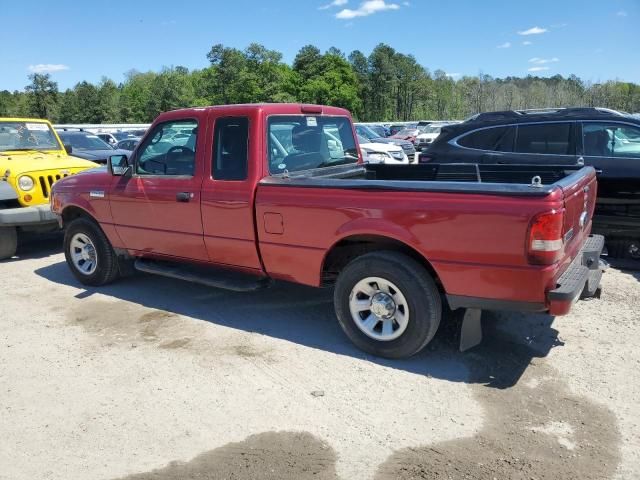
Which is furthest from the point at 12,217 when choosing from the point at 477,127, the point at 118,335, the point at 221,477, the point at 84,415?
the point at 477,127

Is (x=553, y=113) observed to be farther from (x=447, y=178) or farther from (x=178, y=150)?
(x=178, y=150)

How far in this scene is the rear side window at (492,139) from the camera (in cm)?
692

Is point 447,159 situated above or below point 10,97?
below

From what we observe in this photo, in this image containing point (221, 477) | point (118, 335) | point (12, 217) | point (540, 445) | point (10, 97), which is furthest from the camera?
point (10, 97)

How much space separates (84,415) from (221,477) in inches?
48.3

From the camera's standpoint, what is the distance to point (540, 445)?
3.01m

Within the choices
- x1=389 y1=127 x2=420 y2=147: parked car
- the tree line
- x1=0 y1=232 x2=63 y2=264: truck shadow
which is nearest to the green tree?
the tree line

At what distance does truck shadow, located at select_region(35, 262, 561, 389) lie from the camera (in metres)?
3.98

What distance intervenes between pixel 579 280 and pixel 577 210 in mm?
552

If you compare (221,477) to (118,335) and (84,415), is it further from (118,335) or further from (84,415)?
(118,335)

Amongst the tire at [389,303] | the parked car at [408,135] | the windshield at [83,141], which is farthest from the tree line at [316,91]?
the tire at [389,303]

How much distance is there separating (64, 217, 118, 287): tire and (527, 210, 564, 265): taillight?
4.52m

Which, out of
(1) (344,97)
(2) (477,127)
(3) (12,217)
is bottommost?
(3) (12,217)

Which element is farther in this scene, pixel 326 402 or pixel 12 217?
pixel 12 217
